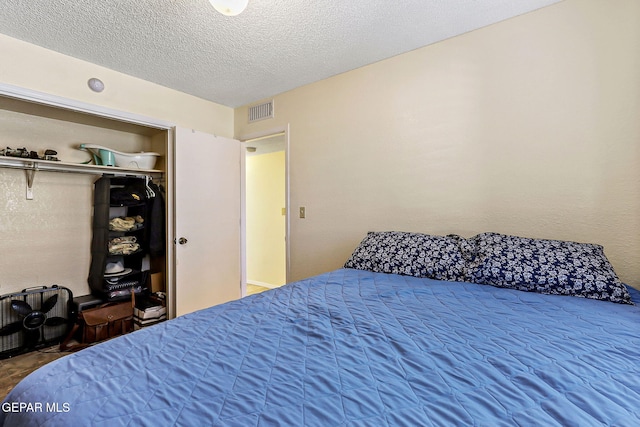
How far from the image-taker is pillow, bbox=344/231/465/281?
1.73 m

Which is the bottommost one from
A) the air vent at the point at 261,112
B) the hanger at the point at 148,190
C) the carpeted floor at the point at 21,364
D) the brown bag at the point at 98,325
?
the carpeted floor at the point at 21,364

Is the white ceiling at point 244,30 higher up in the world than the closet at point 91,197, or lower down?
higher up

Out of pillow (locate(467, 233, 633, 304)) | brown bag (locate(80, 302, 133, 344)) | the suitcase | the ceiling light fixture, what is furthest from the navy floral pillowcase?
the suitcase

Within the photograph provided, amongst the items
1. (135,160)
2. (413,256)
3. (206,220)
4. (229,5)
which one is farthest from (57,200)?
(413,256)

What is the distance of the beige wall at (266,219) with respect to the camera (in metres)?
4.39

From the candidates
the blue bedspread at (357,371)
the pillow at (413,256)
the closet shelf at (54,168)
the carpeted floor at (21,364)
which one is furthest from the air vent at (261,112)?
the carpeted floor at (21,364)

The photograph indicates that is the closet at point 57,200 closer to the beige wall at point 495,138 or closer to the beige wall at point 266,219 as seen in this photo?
the beige wall at point 266,219

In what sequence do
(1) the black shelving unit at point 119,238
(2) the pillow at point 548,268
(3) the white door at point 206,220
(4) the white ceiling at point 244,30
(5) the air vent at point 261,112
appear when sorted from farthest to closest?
(5) the air vent at point 261,112 < (3) the white door at point 206,220 < (1) the black shelving unit at point 119,238 < (4) the white ceiling at point 244,30 < (2) the pillow at point 548,268

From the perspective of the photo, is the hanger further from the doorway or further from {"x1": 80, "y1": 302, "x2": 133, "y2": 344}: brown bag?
the doorway

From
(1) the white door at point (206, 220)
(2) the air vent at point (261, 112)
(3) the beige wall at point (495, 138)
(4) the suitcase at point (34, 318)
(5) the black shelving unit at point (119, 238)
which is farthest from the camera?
(2) the air vent at point (261, 112)

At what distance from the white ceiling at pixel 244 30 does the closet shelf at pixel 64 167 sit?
789 millimetres

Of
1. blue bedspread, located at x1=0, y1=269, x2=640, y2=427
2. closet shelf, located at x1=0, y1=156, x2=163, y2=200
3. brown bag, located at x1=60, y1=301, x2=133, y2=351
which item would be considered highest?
closet shelf, located at x1=0, y1=156, x2=163, y2=200

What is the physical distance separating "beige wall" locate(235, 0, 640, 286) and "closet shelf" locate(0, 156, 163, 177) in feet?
6.26

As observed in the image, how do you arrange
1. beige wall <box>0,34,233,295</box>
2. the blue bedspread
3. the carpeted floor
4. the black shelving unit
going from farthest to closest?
the black shelving unit
beige wall <box>0,34,233,295</box>
the carpeted floor
the blue bedspread
